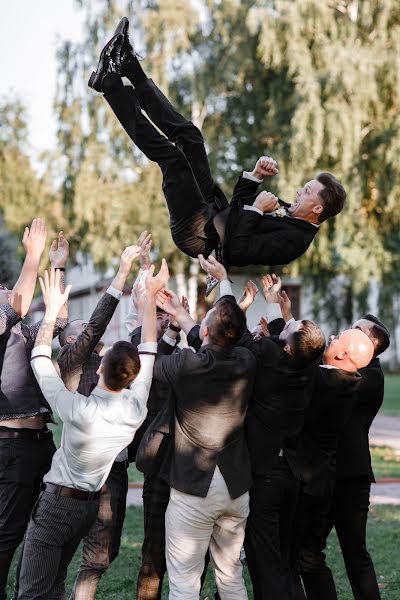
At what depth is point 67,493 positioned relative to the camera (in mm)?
4715

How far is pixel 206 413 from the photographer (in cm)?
487

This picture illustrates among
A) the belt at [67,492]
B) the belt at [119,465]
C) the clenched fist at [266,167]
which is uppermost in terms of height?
the clenched fist at [266,167]

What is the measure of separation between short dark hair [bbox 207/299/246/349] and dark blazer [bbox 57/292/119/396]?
91cm

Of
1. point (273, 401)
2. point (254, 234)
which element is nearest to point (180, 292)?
point (254, 234)

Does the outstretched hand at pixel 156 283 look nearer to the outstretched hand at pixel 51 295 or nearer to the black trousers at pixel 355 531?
the outstretched hand at pixel 51 295

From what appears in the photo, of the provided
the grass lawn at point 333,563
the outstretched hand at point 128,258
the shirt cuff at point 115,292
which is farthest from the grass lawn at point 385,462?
the outstretched hand at point 128,258

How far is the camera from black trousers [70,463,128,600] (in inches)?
222

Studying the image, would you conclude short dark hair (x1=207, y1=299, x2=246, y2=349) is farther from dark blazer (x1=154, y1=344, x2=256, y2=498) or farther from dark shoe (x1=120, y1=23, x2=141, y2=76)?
dark shoe (x1=120, y1=23, x2=141, y2=76)

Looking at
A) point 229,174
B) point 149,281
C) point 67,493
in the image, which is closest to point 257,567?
point 67,493

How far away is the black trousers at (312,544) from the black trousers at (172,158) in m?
1.87

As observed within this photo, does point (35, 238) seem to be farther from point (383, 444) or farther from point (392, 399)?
point (392, 399)

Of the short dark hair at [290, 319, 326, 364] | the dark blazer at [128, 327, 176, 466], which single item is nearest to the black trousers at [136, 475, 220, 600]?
the dark blazer at [128, 327, 176, 466]

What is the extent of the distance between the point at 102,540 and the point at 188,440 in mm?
1295

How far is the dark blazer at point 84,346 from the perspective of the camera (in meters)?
5.48
